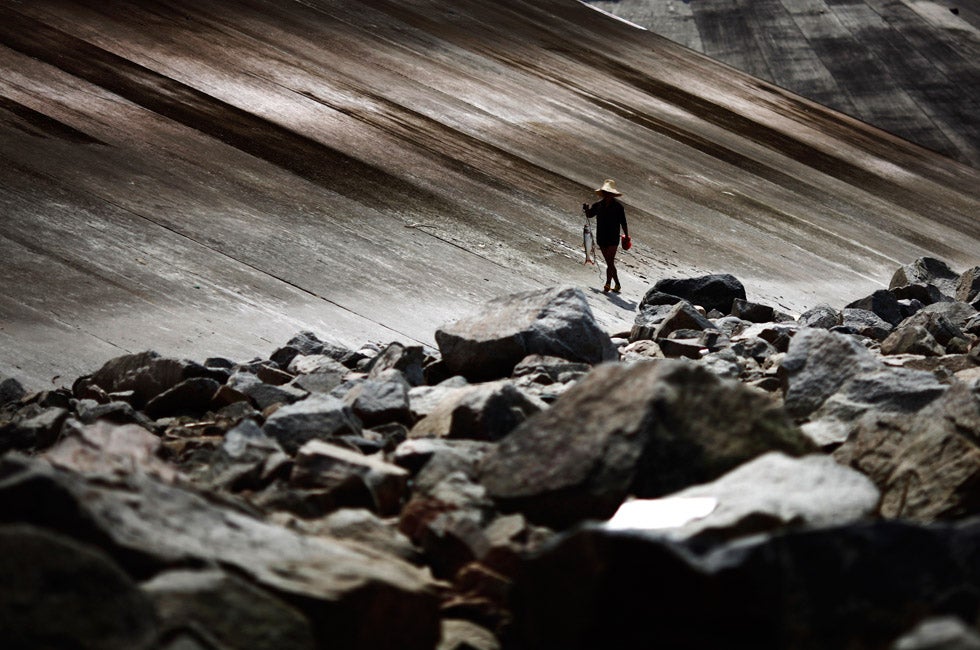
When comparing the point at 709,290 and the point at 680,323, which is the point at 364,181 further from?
the point at 680,323

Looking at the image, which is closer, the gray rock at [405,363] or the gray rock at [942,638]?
the gray rock at [942,638]

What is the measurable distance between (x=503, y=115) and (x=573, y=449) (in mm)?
18989

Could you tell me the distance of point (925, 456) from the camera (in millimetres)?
5297

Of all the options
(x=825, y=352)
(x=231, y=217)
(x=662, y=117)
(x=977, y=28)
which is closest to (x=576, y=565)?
(x=825, y=352)

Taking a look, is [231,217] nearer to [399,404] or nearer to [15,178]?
[15,178]

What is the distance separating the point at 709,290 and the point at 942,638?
1132 centimetres

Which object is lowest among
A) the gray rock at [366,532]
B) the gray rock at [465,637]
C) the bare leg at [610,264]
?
the bare leg at [610,264]

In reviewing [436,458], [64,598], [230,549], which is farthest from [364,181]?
[64,598]

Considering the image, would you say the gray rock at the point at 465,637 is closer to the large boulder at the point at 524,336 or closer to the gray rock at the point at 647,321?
the large boulder at the point at 524,336

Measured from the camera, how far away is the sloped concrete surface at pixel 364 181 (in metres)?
11.6

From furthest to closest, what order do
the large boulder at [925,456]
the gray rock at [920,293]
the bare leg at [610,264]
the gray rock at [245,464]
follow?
1. the gray rock at [920,293]
2. the bare leg at [610,264]
3. the gray rock at [245,464]
4. the large boulder at [925,456]

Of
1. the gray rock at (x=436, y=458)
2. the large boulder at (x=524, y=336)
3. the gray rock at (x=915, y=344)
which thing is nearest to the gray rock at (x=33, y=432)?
the gray rock at (x=436, y=458)

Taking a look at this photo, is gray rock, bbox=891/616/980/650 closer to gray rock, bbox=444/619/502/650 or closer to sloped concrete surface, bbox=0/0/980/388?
gray rock, bbox=444/619/502/650

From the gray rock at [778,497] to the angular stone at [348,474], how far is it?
1.22 meters
